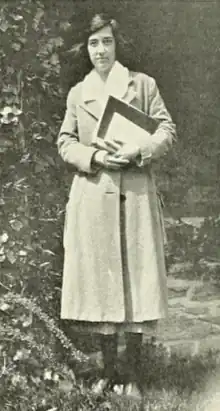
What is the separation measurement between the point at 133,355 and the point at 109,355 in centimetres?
7

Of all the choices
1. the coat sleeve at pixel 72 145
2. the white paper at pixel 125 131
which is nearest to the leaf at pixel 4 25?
the coat sleeve at pixel 72 145

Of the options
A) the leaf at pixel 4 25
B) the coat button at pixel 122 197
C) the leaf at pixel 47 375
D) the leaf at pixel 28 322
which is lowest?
the leaf at pixel 47 375

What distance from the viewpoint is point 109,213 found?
176 cm

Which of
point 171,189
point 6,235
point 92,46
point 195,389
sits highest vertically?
point 92,46

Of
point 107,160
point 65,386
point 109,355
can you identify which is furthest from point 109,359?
point 107,160

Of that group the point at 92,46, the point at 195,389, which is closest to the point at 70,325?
the point at 195,389

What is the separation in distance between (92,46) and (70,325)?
0.74m

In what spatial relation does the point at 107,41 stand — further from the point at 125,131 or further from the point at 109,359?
the point at 109,359

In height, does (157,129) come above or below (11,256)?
above

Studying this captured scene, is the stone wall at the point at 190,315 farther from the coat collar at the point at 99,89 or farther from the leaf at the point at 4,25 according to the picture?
the leaf at the point at 4,25

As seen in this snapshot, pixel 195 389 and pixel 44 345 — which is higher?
pixel 44 345

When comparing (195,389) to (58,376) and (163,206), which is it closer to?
(58,376)

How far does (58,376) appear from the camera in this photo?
70.0 inches

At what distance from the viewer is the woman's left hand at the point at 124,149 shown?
1.73m
